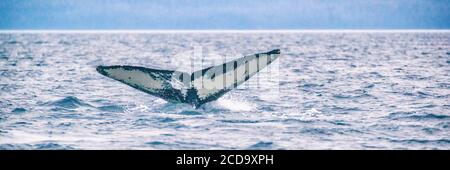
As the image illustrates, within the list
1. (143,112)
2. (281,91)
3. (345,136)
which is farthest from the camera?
(281,91)

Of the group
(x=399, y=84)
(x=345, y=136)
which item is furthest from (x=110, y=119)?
(x=399, y=84)

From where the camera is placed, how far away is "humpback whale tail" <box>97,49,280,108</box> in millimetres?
9359

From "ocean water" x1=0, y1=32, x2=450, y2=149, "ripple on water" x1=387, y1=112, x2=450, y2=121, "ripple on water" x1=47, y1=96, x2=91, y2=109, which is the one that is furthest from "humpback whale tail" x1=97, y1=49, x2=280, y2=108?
"ripple on water" x1=47, y1=96, x2=91, y2=109

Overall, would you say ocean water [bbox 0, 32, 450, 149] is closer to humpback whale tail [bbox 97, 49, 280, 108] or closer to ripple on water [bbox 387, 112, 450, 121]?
ripple on water [bbox 387, 112, 450, 121]

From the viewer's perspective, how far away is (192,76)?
31.2ft

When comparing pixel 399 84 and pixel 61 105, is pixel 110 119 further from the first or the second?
pixel 399 84

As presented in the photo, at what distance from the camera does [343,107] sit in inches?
480

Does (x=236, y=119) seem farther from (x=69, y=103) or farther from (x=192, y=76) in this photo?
(x=69, y=103)

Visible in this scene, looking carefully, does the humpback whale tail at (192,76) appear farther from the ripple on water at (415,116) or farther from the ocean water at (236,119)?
the ripple on water at (415,116)

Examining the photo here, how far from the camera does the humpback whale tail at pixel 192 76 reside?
9359 mm

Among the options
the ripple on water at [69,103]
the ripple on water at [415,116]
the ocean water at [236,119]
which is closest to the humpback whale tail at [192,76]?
the ocean water at [236,119]

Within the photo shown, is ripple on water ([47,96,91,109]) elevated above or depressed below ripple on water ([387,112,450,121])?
above

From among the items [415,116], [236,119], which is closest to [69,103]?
[236,119]
